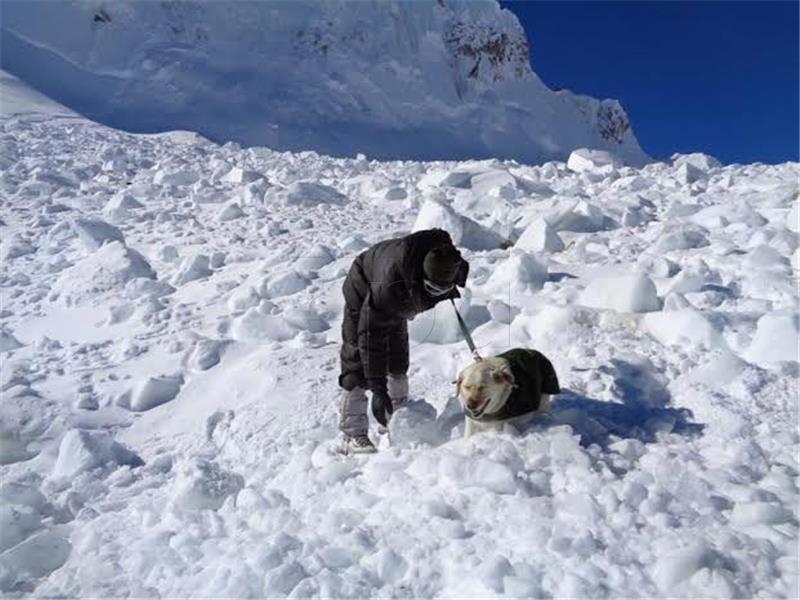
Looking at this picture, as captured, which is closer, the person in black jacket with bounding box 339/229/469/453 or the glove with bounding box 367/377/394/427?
the person in black jacket with bounding box 339/229/469/453

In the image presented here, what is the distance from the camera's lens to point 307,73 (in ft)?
92.3

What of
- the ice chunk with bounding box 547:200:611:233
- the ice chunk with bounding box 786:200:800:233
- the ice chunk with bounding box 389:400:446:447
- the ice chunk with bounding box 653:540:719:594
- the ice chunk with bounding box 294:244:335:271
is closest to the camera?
the ice chunk with bounding box 653:540:719:594

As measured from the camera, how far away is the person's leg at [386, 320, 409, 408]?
313 centimetres

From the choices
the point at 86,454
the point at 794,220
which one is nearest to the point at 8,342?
the point at 86,454

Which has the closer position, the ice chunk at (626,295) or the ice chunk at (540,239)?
the ice chunk at (626,295)

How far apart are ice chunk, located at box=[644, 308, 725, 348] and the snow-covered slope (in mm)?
19464

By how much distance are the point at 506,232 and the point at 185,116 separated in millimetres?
19561

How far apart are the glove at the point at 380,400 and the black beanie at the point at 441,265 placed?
50 cm

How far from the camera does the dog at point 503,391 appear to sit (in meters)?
2.66

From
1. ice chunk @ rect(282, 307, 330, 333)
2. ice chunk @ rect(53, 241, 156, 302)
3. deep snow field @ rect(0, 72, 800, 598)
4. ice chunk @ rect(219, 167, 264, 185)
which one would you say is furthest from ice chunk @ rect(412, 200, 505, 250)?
ice chunk @ rect(219, 167, 264, 185)

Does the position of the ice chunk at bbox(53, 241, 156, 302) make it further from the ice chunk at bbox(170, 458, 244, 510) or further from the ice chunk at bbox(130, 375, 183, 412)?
the ice chunk at bbox(170, 458, 244, 510)

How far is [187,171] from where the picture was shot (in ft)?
31.0

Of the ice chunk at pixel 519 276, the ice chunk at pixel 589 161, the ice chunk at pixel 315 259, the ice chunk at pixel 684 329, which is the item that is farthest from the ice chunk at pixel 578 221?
the ice chunk at pixel 589 161

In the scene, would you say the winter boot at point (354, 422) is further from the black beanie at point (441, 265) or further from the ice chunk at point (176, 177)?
the ice chunk at point (176, 177)
